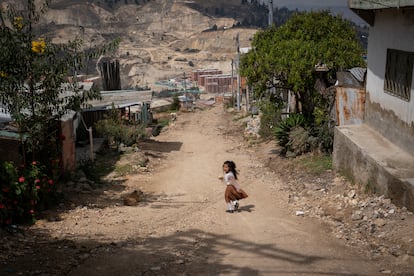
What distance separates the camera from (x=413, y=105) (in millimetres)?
8469

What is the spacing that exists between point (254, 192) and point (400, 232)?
435 centimetres

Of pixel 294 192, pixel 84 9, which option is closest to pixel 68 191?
pixel 294 192

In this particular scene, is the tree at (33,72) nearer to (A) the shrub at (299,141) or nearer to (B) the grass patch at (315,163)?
(B) the grass patch at (315,163)

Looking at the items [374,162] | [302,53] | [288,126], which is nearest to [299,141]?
[288,126]

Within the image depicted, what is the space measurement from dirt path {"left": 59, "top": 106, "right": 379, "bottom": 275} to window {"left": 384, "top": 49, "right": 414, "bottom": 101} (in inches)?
124

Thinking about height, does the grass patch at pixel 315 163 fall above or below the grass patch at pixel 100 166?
above

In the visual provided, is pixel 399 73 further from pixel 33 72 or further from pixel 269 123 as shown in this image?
pixel 269 123

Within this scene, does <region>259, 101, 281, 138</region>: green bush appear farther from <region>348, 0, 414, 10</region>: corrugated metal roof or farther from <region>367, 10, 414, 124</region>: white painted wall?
<region>348, 0, 414, 10</region>: corrugated metal roof

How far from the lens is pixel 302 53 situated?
12336mm

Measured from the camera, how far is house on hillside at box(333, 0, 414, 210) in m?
8.00

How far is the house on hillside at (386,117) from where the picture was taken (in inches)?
315

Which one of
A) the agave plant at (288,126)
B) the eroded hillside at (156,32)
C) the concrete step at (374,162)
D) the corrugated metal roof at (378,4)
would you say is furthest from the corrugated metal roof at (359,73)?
the eroded hillside at (156,32)

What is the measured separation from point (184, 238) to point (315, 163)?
5755 millimetres

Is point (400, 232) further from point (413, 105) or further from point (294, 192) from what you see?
point (294, 192)
